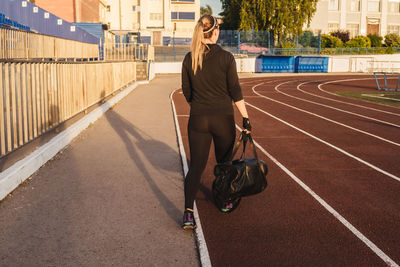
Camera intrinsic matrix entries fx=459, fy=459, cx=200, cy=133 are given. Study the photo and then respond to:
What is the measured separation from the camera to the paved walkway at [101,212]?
3.89 m

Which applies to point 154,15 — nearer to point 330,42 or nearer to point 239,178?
point 330,42

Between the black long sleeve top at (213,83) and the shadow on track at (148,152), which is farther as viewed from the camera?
the shadow on track at (148,152)

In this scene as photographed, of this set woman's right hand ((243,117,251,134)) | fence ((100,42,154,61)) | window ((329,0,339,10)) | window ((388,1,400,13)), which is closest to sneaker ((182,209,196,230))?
woman's right hand ((243,117,251,134))

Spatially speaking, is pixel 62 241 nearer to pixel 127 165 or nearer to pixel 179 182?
pixel 179 182

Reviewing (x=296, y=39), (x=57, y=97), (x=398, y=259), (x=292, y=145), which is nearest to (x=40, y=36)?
(x=57, y=97)

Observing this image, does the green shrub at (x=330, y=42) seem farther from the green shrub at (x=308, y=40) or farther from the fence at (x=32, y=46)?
the fence at (x=32, y=46)

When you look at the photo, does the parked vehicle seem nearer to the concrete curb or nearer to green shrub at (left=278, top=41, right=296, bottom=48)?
green shrub at (left=278, top=41, right=296, bottom=48)

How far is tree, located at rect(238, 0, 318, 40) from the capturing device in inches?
2119

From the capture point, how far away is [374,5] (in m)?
75.3

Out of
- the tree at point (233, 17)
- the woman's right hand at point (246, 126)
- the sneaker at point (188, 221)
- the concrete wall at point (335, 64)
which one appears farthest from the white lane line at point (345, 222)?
the tree at point (233, 17)

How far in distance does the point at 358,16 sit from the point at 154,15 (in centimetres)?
3496

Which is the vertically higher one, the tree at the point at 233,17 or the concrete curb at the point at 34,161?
the tree at the point at 233,17

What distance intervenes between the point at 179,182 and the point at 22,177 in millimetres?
2073

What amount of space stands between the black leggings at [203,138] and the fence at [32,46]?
19.5 ft
